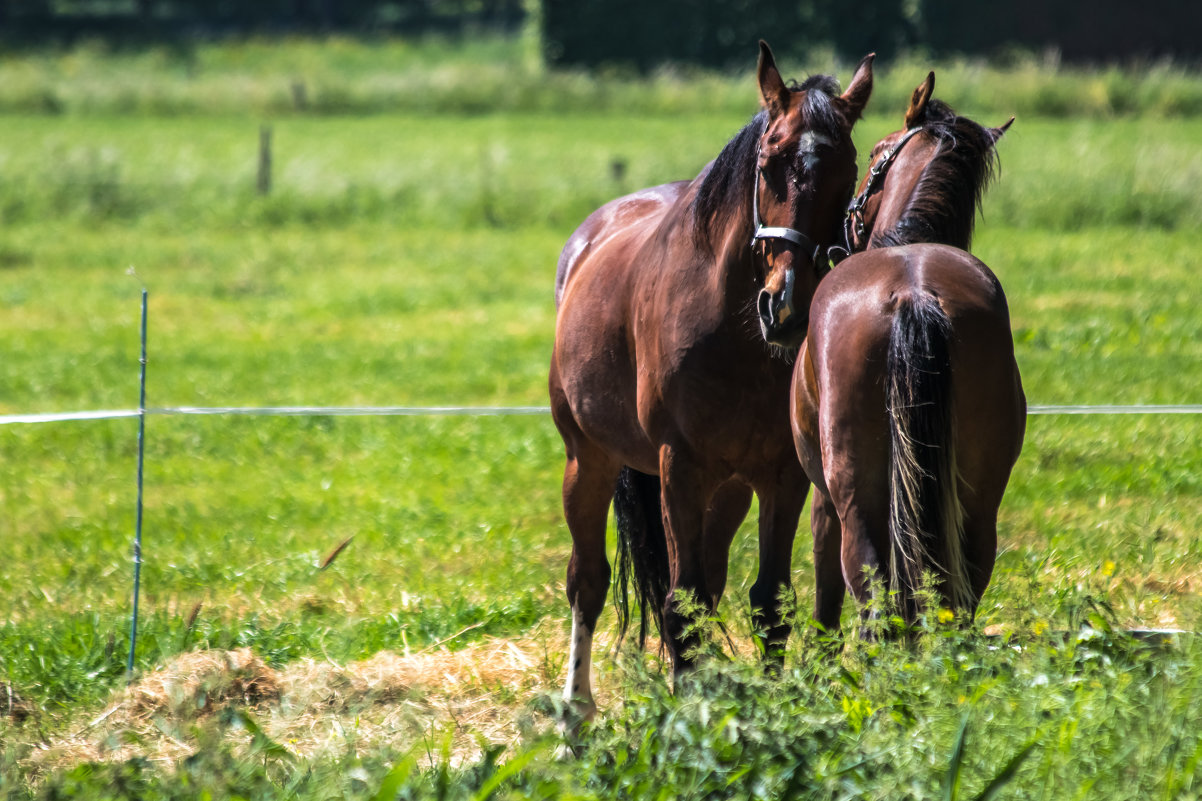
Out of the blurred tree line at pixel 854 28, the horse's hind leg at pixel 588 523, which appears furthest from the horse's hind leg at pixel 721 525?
the blurred tree line at pixel 854 28

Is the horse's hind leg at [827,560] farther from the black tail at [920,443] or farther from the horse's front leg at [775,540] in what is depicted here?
the black tail at [920,443]

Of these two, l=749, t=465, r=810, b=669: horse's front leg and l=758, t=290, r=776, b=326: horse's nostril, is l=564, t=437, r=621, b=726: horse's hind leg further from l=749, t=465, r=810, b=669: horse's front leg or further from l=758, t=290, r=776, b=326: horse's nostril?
l=758, t=290, r=776, b=326: horse's nostril

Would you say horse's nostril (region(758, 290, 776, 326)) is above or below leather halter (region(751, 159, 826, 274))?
below

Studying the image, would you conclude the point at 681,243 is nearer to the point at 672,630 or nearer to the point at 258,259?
the point at 672,630

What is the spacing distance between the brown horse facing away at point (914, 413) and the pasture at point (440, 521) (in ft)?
0.82

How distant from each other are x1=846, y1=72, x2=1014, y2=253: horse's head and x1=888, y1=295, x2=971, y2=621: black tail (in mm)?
605

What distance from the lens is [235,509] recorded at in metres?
8.04

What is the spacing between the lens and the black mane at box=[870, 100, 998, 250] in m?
3.95

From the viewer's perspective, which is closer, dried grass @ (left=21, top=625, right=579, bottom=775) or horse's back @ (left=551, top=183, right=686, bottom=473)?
dried grass @ (left=21, top=625, right=579, bottom=775)

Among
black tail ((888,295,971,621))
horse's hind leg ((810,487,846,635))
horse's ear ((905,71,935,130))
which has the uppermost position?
horse's ear ((905,71,935,130))

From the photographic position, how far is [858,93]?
4.14 metres

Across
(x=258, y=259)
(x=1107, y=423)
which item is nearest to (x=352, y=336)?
(x=258, y=259)

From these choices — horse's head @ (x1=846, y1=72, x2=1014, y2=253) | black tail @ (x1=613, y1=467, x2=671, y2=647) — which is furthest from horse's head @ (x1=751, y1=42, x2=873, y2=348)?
black tail @ (x1=613, y1=467, x2=671, y2=647)

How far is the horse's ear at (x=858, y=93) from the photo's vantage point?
408cm
